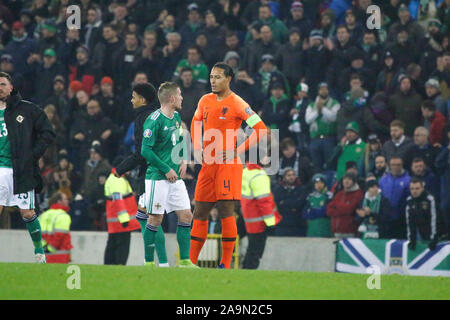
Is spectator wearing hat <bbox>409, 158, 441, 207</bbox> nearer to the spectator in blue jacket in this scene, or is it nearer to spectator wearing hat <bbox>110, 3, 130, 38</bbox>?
the spectator in blue jacket

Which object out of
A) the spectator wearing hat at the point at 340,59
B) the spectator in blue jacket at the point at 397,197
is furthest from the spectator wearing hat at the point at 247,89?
the spectator in blue jacket at the point at 397,197

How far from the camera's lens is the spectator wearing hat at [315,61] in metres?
19.5

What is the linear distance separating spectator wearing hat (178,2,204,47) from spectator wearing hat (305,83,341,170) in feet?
13.3

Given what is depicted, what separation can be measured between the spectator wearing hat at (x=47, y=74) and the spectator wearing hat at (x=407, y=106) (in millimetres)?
8956

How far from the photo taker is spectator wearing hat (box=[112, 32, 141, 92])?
71.4ft

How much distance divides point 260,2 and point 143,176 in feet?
31.4

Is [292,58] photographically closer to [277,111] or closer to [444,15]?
[277,111]

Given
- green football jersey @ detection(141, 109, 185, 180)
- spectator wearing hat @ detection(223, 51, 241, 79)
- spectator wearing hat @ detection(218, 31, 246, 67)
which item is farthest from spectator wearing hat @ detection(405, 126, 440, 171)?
green football jersey @ detection(141, 109, 185, 180)

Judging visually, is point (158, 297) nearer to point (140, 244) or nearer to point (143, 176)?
point (143, 176)

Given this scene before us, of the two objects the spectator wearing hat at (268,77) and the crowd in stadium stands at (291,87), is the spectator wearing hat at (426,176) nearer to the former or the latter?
the crowd in stadium stands at (291,87)

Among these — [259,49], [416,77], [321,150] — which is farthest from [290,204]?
[259,49]

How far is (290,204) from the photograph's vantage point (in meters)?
17.9

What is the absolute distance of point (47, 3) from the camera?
25.2 m

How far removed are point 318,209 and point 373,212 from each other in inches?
49.1
